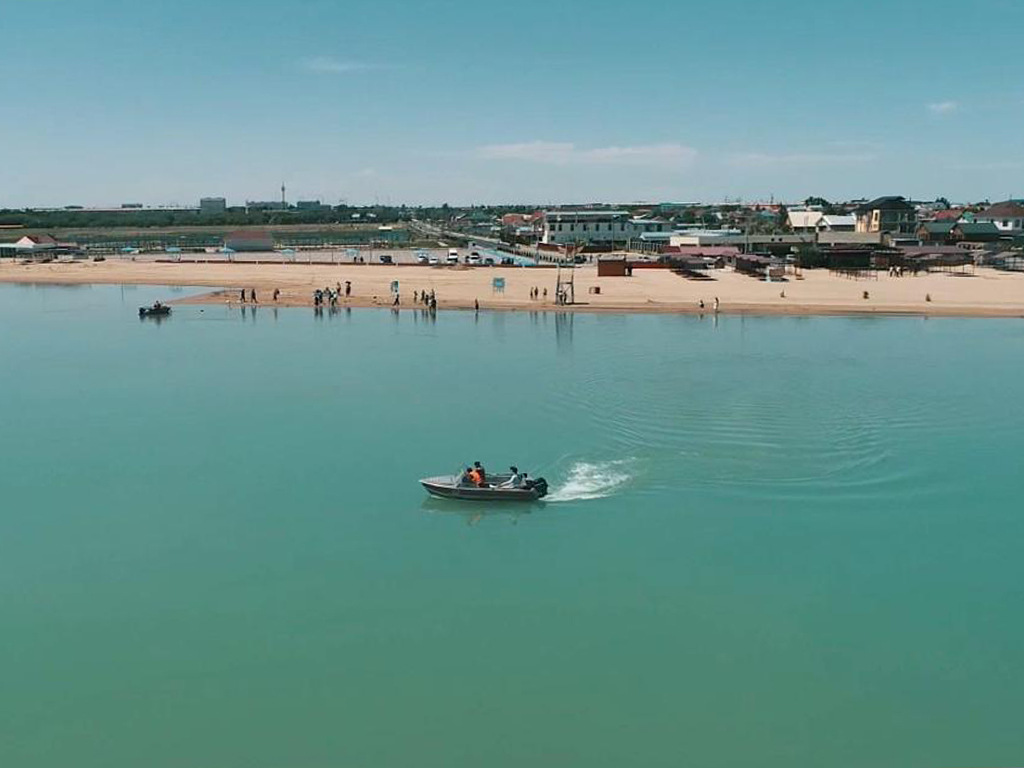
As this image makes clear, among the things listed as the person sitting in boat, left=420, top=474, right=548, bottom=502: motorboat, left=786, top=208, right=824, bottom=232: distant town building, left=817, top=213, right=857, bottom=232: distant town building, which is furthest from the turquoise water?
left=786, top=208, right=824, bottom=232: distant town building

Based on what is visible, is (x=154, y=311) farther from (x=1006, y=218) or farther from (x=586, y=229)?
(x=1006, y=218)

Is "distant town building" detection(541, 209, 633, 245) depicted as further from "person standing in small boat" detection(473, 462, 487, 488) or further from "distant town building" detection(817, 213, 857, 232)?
"person standing in small boat" detection(473, 462, 487, 488)

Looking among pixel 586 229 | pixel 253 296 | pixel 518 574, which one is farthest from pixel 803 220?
pixel 518 574

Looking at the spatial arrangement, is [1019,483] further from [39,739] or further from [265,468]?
[39,739]

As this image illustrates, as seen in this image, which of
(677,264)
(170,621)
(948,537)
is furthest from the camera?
(677,264)

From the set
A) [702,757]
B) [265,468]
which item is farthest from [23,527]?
[702,757]

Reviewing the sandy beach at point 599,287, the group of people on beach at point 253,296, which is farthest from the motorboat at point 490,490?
the group of people on beach at point 253,296
